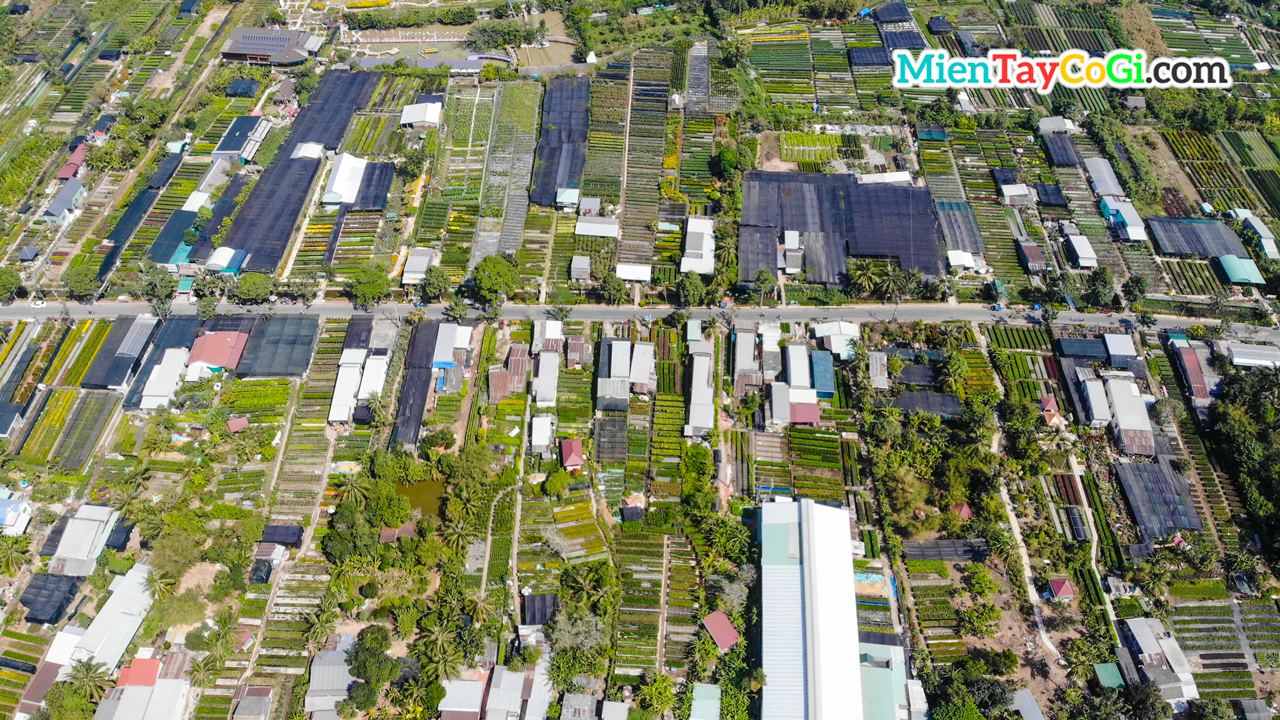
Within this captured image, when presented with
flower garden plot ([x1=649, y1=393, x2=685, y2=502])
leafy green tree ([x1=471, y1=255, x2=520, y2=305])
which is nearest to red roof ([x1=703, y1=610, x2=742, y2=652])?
flower garden plot ([x1=649, y1=393, x2=685, y2=502])

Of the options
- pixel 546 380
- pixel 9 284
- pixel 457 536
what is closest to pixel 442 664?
pixel 457 536

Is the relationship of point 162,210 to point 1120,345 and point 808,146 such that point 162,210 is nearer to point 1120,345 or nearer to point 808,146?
point 808,146

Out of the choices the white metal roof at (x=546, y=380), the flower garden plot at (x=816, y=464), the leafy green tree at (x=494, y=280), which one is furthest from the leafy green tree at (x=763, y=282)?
the leafy green tree at (x=494, y=280)

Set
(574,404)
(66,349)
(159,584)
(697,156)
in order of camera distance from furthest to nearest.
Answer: (697,156) → (66,349) → (574,404) → (159,584)

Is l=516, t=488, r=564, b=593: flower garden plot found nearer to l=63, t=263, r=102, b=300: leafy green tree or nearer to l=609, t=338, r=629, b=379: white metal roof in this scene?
l=609, t=338, r=629, b=379: white metal roof

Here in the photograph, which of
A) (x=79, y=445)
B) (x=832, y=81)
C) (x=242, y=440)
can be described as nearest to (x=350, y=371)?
(x=242, y=440)

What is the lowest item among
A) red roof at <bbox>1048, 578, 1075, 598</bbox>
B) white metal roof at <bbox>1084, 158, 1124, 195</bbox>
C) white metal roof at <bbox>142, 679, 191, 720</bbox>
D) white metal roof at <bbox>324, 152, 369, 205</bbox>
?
Answer: white metal roof at <bbox>142, 679, 191, 720</bbox>
